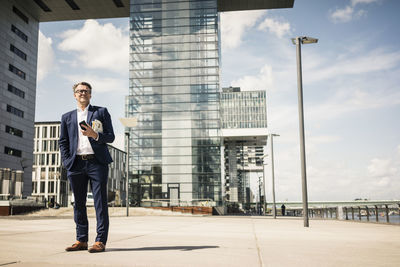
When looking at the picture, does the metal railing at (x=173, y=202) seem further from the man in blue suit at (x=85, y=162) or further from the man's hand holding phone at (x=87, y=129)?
the man's hand holding phone at (x=87, y=129)

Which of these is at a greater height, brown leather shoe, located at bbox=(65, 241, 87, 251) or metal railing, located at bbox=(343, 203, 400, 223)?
brown leather shoe, located at bbox=(65, 241, 87, 251)

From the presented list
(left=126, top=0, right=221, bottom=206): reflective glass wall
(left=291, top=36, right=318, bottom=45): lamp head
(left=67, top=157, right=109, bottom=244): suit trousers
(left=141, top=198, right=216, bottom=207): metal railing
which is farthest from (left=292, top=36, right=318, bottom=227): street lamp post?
(left=126, top=0, right=221, bottom=206): reflective glass wall

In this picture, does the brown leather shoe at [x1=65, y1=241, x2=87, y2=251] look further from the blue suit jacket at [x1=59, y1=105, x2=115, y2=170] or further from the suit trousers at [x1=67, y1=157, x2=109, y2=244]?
the blue suit jacket at [x1=59, y1=105, x2=115, y2=170]

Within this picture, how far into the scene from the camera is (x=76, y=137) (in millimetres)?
4934

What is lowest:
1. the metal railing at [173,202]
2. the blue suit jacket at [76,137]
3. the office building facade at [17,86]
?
the metal railing at [173,202]

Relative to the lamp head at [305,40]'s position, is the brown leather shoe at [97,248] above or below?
below

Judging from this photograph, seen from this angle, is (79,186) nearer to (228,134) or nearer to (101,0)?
(101,0)

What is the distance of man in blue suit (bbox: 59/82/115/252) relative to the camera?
4852 millimetres

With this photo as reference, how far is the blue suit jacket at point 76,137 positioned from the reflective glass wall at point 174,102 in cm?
4398

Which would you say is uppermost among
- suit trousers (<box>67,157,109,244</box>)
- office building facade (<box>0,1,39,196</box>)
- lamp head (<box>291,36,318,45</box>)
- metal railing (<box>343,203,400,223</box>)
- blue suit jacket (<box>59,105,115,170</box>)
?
office building facade (<box>0,1,39,196</box>)

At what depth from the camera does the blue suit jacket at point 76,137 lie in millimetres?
4875

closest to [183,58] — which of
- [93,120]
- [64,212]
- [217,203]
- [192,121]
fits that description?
[192,121]

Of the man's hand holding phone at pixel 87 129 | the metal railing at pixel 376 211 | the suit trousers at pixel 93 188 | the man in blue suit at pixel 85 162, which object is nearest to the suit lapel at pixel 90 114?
the man in blue suit at pixel 85 162

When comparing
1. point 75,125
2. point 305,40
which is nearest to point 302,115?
point 305,40
